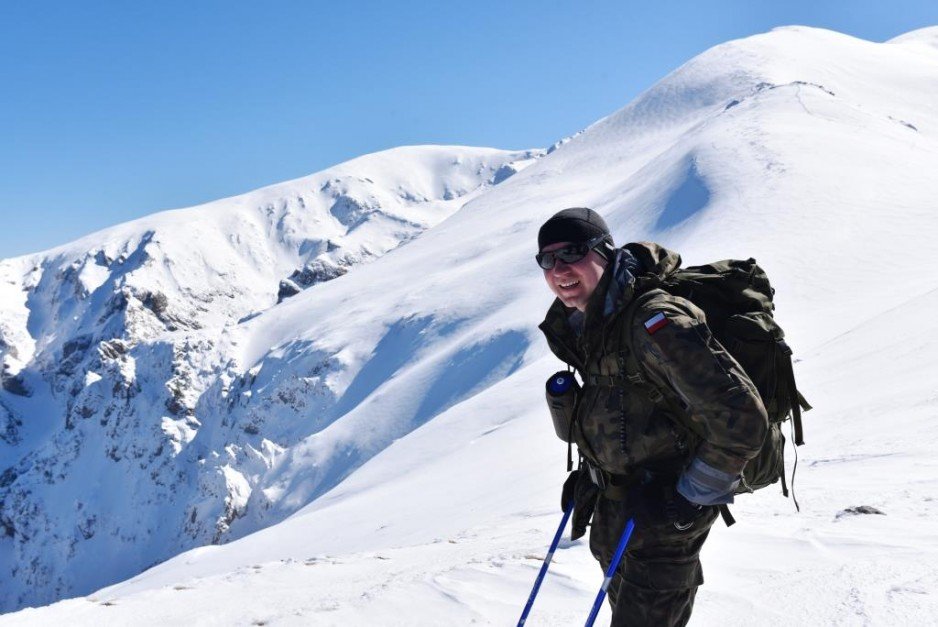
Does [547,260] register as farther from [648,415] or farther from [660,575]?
[660,575]

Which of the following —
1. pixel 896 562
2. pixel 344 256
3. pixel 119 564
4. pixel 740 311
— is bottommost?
pixel 119 564

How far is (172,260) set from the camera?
15625cm

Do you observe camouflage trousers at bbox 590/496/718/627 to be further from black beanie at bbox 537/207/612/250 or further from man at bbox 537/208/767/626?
black beanie at bbox 537/207/612/250

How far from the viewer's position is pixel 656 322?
2795 millimetres

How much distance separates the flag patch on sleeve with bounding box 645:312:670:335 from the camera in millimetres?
2783

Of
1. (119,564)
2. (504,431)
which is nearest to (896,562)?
(504,431)

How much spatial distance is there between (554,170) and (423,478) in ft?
208

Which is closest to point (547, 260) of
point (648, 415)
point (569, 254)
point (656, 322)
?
point (569, 254)

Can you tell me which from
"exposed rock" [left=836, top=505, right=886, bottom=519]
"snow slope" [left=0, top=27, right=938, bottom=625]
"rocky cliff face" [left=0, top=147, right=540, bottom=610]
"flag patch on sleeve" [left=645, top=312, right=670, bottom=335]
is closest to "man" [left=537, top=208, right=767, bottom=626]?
"flag patch on sleeve" [left=645, top=312, right=670, bottom=335]

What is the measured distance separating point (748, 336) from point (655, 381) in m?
0.43

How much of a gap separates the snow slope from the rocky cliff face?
1785mm

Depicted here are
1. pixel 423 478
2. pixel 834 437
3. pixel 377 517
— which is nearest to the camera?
pixel 834 437

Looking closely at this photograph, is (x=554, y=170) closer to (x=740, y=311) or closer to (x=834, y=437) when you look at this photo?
(x=834, y=437)

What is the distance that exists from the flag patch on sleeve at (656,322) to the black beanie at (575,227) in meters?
0.55
